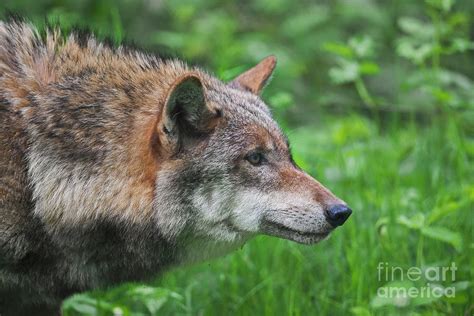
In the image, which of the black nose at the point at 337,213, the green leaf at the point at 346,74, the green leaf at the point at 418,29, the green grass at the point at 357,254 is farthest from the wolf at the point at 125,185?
the green leaf at the point at 418,29

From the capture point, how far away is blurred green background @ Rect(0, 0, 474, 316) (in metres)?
5.11

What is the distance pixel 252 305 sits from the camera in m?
5.20

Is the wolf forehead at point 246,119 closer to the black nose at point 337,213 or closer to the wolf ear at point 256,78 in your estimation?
the wolf ear at point 256,78

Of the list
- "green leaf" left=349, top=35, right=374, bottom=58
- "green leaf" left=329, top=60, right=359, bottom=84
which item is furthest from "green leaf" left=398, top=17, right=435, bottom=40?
"green leaf" left=329, top=60, right=359, bottom=84

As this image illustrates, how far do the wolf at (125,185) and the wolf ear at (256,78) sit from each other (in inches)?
19.0

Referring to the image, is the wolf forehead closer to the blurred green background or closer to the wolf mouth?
the wolf mouth

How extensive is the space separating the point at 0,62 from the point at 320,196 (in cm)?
176

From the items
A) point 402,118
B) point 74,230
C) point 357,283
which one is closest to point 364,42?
point 357,283

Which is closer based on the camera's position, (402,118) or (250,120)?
(250,120)

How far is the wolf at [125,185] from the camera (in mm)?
4230

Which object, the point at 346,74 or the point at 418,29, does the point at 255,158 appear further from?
the point at 418,29

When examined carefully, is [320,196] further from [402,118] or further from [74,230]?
[402,118]

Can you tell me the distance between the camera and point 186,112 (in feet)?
14.1

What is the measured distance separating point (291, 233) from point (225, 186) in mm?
403
